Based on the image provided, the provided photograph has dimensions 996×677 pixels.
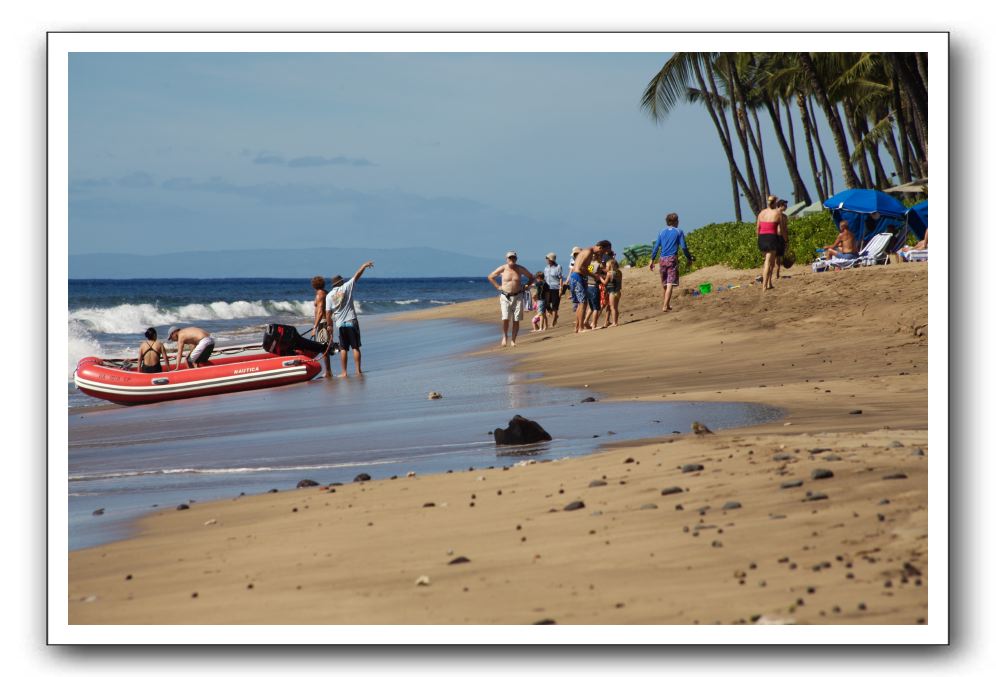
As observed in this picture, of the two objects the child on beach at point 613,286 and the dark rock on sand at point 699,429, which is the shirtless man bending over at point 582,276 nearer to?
the child on beach at point 613,286

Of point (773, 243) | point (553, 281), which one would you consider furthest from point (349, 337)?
point (773, 243)

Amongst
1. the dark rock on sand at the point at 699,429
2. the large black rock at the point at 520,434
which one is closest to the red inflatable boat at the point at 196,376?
the large black rock at the point at 520,434

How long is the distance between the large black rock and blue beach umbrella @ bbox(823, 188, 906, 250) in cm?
1495

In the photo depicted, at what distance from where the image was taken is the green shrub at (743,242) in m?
24.3

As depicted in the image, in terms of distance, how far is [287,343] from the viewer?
1653 cm

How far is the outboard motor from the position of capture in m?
16.4

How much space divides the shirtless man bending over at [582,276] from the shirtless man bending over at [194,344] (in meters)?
5.76

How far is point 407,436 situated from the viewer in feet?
30.7

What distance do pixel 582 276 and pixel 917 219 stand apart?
24.8 feet

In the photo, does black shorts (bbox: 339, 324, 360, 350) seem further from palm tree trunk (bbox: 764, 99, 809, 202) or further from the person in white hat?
palm tree trunk (bbox: 764, 99, 809, 202)

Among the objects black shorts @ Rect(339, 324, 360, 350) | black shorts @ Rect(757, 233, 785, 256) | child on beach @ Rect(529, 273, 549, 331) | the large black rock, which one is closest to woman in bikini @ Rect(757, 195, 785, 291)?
black shorts @ Rect(757, 233, 785, 256)

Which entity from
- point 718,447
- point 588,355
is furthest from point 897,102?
point 718,447
